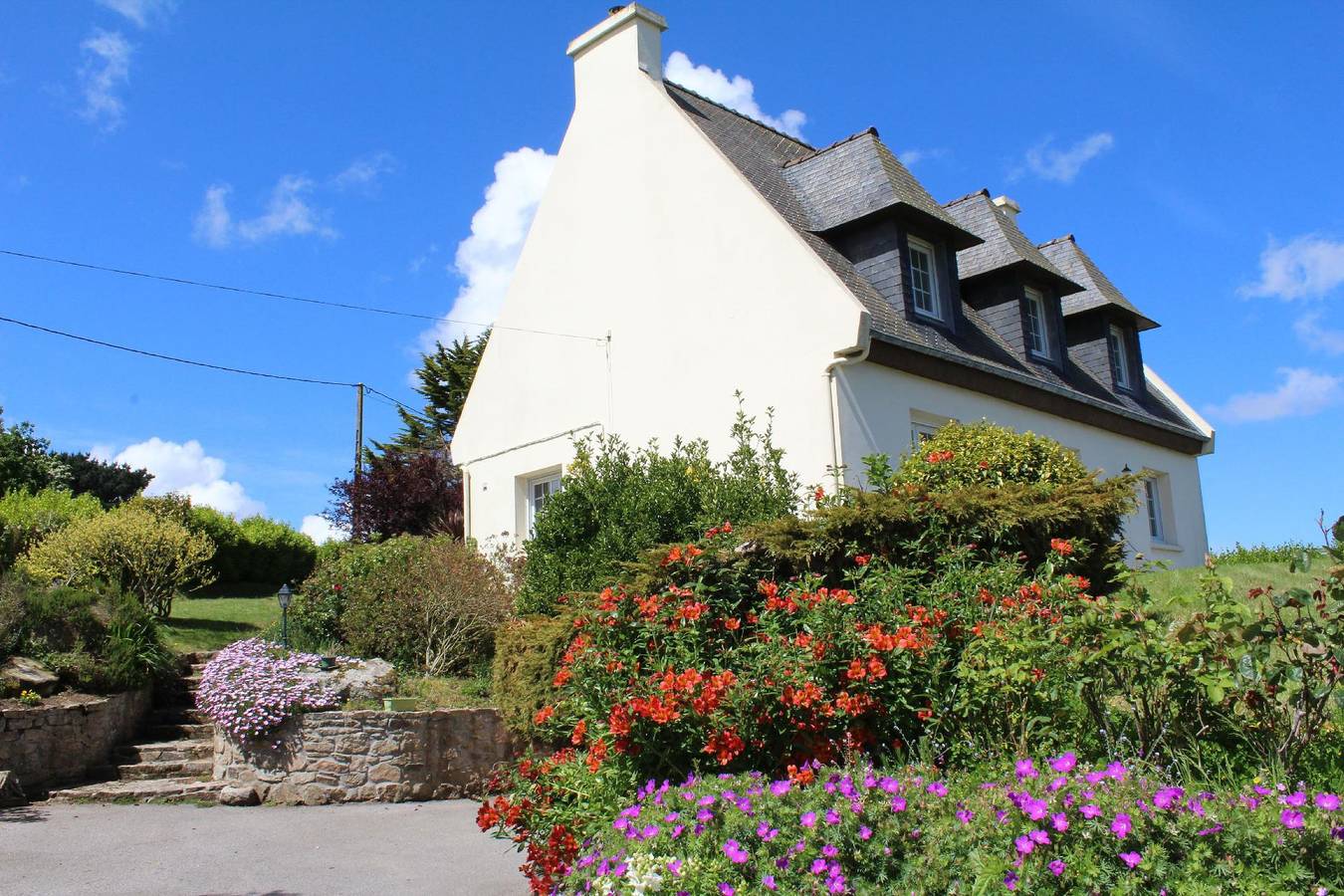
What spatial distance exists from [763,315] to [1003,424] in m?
3.85

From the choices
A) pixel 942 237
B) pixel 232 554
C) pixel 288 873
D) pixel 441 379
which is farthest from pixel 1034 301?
pixel 441 379

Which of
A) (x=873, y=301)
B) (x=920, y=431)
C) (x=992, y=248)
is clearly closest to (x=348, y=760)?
(x=920, y=431)

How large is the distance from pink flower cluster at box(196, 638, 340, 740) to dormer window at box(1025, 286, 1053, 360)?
1144 centimetres

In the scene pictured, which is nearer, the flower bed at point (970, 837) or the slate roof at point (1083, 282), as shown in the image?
the flower bed at point (970, 837)

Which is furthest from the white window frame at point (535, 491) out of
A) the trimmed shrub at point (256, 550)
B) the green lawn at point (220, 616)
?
the trimmed shrub at point (256, 550)

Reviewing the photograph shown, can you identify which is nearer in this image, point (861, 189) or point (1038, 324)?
point (861, 189)

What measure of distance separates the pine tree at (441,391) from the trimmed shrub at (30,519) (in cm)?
1288

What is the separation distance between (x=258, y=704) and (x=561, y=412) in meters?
6.99

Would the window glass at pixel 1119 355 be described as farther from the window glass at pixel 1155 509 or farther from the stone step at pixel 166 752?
the stone step at pixel 166 752

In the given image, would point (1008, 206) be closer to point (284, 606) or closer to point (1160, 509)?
point (1160, 509)

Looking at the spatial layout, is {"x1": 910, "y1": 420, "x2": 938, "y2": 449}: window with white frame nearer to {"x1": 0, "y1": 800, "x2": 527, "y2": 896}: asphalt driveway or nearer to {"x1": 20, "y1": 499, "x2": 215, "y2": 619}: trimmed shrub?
{"x1": 0, "y1": 800, "x2": 527, "y2": 896}: asphalt driveway

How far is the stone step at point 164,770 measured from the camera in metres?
10.3

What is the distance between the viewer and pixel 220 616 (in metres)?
17.8

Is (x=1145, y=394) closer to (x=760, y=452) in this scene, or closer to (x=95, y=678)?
(x=760, y=452)
